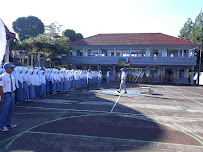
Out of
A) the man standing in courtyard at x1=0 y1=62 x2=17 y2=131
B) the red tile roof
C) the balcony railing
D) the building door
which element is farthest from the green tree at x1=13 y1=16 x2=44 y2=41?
the man standing in courtyard at x1=0 y1=62 x2=17 y2=131

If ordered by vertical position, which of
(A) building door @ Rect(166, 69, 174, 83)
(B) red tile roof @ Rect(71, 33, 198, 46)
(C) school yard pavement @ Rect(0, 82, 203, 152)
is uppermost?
(B) red tile roof @ Rect(71, 33, 198, 46)

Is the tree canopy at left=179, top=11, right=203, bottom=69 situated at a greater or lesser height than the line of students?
greater

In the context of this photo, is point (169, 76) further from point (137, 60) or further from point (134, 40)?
point (134, 40)

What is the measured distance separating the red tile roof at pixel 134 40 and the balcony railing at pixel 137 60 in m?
3.21

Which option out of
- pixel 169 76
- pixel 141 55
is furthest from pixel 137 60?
pixel 169 76

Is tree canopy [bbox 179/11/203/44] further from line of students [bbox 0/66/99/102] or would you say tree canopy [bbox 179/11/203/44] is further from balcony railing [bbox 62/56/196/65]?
line of students [bbox 0/66/99/102]

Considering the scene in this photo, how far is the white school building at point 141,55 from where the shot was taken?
101 ft

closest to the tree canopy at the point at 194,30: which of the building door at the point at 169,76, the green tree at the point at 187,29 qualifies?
the green tree at the point at 187,29

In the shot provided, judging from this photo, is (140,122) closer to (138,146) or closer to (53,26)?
(138,146)

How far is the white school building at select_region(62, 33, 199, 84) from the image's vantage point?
3085 cm

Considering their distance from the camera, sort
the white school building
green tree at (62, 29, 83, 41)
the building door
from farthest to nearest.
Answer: green tree at (62, 29, 83, 41)
the building door
the white school building

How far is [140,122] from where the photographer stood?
5.98 m

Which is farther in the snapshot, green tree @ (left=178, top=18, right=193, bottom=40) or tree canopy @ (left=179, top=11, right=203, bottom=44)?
green tree @ (left=178, top=18, right=193, bottom=40)

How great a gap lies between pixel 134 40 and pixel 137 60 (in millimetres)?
5196
